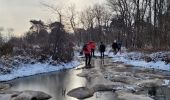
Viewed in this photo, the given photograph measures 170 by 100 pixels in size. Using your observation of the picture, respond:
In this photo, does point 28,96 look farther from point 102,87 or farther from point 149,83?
point 149,83

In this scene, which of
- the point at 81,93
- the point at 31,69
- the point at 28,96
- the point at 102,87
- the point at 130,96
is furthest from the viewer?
the point at 31,69

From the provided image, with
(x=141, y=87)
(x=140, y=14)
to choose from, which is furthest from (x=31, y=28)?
(x=141, y=87)

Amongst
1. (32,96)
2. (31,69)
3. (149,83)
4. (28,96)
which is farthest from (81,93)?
(31,69)

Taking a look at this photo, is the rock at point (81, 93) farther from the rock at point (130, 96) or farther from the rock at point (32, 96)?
the rock at point (130, 96)

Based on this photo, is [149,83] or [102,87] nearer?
[102,87]

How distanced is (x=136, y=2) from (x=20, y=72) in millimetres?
37313

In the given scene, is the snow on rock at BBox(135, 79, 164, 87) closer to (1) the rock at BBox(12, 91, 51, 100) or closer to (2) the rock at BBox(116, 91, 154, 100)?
(2) the rock at BBox(116, 91, 154, 100)

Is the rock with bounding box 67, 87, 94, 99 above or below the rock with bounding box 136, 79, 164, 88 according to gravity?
below

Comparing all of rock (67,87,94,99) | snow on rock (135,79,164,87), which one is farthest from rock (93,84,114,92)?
snow on rock (135,79,164,87)

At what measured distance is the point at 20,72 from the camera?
86.3 feet

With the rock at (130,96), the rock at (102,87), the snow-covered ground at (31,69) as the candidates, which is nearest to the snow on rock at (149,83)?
the rock at (102,87)

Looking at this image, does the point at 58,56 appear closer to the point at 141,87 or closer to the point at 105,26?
the point at 141,87

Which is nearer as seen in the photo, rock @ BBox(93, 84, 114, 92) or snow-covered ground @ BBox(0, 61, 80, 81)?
rock @ BBox(93, 84, 114, 92)

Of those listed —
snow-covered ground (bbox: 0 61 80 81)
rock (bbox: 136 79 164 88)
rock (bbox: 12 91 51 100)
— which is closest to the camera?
rock (bbox: 12 91 51 100)
